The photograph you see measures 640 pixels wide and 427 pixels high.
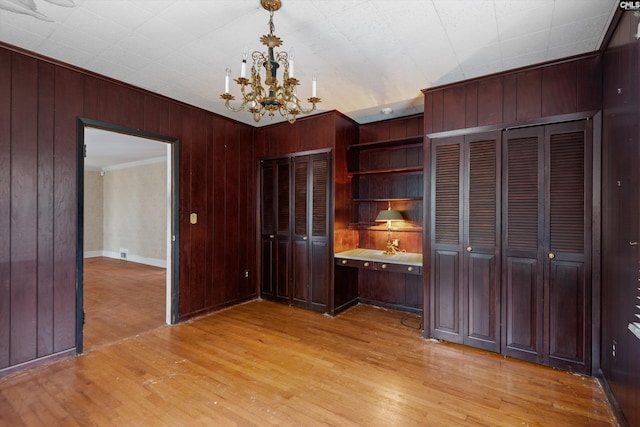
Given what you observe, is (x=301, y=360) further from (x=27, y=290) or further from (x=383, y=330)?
(x=27, y=290)

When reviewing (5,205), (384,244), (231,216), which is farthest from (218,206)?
(384,244)

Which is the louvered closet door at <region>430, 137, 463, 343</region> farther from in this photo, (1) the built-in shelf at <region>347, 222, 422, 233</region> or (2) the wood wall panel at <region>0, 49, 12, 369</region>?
(2) the wood wall panel at <region>0, 49, 12, 369</region>

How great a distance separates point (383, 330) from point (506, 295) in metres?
1.30

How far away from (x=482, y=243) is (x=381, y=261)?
1.10 metres

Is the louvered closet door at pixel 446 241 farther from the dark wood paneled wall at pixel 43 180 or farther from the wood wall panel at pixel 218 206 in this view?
the dark wood paneled wall at pixel 43 180

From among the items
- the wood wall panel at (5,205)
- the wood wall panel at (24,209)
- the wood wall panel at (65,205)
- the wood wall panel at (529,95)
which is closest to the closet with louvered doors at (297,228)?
the wood wall panel at (529,95)

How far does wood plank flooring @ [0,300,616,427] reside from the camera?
6.38 ft

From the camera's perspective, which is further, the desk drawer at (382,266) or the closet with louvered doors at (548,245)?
the desk drawer at (382,266)

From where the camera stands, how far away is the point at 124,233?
317 inches

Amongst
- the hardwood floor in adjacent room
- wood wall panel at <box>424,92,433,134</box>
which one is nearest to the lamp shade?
wood wall panel at <box>424,92,433,134</box>

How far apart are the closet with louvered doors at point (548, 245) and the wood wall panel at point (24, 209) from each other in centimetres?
412

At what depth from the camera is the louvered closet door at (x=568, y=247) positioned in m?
2.45

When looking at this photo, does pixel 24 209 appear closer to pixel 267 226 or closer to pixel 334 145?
pixel 267 226

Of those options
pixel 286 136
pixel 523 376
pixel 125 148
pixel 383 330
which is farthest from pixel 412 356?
pixel 125 148
